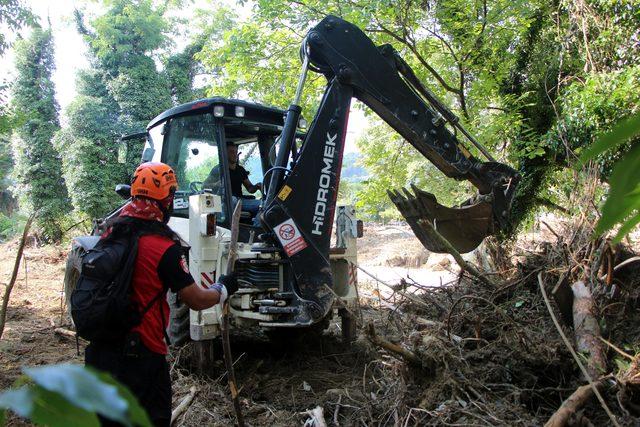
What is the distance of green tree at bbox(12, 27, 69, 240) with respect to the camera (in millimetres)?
20375

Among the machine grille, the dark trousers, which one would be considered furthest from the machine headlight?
the dark trousers

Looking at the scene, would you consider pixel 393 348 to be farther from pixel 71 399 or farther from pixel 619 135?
pixel 71 399

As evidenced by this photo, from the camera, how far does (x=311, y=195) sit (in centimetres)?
505

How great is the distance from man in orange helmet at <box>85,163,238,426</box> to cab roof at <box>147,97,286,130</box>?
2727mm

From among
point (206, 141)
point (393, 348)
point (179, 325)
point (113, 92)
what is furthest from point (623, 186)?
point (113, 92)

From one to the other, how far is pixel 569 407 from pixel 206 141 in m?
4.26

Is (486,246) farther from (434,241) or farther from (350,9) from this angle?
(350,9)

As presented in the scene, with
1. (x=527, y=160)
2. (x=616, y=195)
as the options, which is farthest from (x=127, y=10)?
(x=616, y=195)

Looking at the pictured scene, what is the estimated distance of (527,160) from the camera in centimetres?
970

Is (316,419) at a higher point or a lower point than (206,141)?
lower

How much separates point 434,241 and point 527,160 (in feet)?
18.3

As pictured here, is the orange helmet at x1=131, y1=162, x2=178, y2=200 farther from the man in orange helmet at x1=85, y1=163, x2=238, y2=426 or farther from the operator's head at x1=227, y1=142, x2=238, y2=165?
the operator's head at x1=227, y1=142, x2=238, y2=165

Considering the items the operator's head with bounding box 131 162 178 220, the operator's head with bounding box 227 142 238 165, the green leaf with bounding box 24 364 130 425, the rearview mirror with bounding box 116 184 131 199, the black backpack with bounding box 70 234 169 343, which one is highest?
the operator's head with bounding box 227 142 238 165

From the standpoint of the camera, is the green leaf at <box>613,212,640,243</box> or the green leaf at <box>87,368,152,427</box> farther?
the green leaf at <box>613,212,640,243</box>
